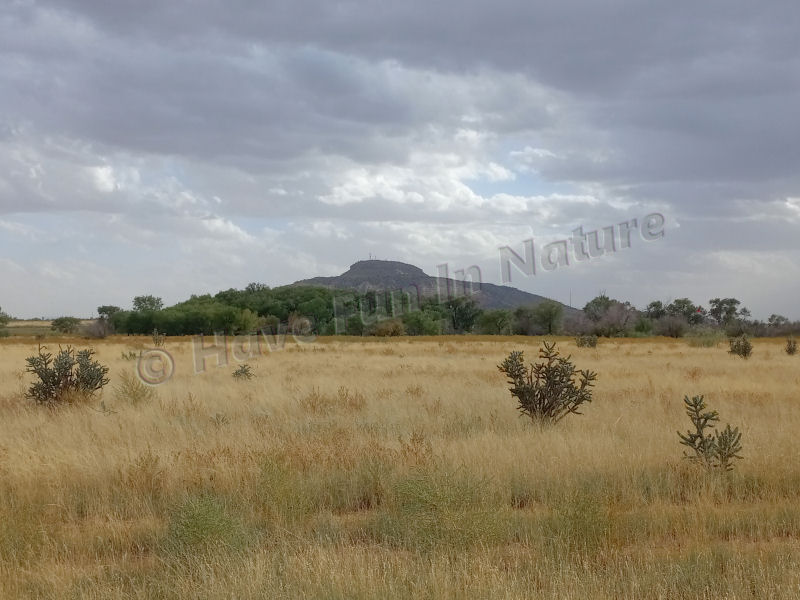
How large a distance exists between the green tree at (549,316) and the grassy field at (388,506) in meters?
74.5

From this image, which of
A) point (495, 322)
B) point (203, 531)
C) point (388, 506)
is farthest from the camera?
point (495, 322)

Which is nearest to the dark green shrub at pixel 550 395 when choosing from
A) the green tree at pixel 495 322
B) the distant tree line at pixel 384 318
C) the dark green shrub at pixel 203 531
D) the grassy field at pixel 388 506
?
the grassy field at pixel 388 506

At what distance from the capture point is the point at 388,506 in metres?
6.64

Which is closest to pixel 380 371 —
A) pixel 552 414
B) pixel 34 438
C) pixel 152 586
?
pixel 552 414

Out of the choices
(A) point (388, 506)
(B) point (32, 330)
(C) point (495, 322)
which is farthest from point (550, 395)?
(B) point (32, 330)

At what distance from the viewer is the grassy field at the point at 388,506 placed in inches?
182

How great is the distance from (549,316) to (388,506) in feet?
267

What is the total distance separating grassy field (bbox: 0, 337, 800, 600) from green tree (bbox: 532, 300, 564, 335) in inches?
2932

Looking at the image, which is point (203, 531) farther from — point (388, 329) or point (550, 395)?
point (388, 329)

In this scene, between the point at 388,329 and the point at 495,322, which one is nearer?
the point at 388,329

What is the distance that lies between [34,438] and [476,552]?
7.15 m

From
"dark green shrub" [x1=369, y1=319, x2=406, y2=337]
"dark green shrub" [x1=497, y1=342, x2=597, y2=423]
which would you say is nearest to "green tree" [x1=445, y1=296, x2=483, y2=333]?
"dark green shrub" [x1=369, y1=319, x2=406, y2=337]

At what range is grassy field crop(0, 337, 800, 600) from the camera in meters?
4.63

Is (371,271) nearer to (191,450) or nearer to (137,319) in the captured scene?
(137,319)
